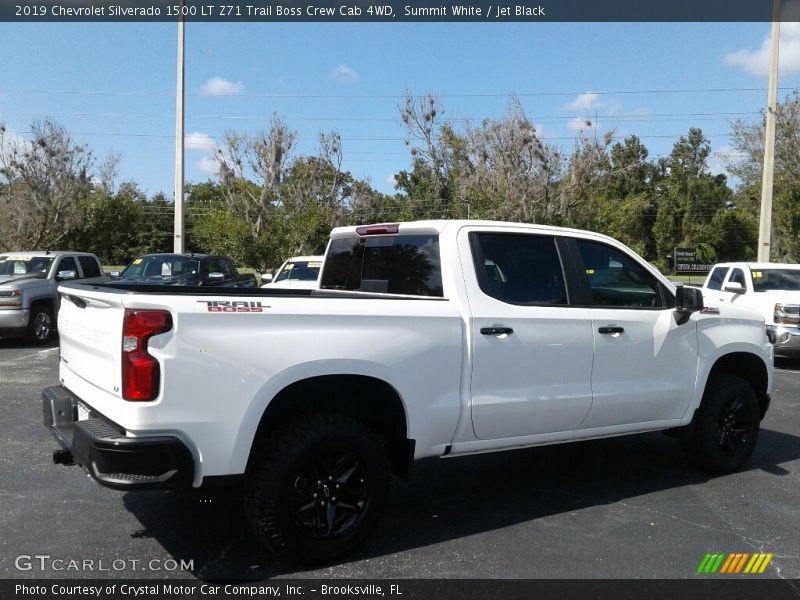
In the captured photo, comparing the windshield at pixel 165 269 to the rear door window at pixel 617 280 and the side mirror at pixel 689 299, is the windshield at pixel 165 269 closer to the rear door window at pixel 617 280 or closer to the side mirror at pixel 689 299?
the rear door window at pixel 617 280

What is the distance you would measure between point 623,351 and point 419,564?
215 cm

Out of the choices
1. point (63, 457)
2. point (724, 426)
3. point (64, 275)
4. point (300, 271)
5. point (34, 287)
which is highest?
point (300, 271)

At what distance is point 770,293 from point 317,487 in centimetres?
1067

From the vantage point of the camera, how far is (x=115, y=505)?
4.96 m

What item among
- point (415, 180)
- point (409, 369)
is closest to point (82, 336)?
point (409, 369)

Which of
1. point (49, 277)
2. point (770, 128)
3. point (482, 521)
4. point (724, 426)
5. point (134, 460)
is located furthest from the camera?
point (770, 128)

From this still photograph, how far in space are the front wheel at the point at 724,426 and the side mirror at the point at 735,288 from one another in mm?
7391

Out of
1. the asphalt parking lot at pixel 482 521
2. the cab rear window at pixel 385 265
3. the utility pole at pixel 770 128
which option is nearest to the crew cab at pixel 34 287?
the asphalt parking lot at pixel 482 521

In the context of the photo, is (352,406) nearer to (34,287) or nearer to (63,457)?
(63,457)

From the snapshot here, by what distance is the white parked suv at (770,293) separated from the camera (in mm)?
11586

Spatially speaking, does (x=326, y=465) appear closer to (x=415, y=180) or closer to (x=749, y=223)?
(x=415, y=180)

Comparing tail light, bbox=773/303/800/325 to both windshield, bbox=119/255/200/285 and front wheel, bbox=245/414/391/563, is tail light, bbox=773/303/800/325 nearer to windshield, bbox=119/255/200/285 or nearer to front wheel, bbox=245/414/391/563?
front wheel, bbox=245/414/391/563

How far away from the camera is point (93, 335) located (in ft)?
12.9

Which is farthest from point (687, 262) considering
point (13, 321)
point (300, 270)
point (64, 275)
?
point (13, 321)
